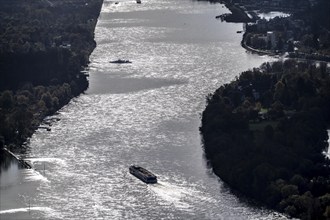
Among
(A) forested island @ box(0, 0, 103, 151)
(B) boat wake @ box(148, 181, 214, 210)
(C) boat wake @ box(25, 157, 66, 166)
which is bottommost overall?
(B) boat wake @ box(148, 181, 214, 210)

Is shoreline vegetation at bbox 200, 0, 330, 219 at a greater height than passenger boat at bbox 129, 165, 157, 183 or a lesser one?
greater

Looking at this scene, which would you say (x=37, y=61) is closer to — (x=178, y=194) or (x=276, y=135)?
(x=276, y=135)

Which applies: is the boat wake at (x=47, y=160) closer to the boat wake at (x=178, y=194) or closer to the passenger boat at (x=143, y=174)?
the passenger boat at (x=143, y=174)

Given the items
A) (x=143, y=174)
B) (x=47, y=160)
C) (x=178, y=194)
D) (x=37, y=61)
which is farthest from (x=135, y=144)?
(x=37, y=61)

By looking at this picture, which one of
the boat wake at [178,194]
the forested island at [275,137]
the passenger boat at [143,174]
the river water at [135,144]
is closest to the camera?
the river water at [135,144]

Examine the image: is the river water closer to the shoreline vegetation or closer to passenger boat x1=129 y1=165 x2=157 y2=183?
passenger boat x1=129 y1=165 x2=157 y2=183

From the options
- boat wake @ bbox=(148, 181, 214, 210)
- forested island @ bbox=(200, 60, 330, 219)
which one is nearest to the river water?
boat wake @ bbox=(148, 181, 214, 210)

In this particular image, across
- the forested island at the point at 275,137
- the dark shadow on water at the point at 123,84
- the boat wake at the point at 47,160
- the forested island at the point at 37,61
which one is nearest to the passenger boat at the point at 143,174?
the forested island at the point at 275,137

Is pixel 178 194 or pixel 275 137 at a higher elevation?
pixel 275 137
